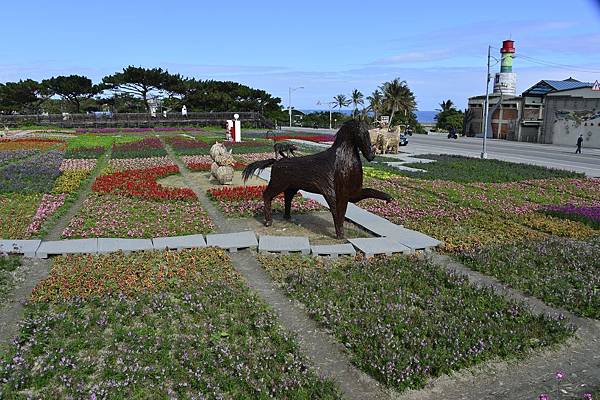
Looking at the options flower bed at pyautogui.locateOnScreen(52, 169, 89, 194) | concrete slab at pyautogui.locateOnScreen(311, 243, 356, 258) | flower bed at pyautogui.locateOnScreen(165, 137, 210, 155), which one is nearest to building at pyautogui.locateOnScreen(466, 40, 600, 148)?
flower bed at pyautogui.locateOnScreen(165, 137, 210, 155)

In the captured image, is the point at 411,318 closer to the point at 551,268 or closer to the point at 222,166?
the point at 551,268

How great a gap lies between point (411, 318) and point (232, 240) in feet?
14.1

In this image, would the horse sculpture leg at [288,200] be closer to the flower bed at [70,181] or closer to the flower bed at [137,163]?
the flower bed at [70,181]

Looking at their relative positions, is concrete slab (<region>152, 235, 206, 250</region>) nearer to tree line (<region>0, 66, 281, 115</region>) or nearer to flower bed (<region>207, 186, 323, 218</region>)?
flower bed (<region>207, 186, 323, 218</region>)

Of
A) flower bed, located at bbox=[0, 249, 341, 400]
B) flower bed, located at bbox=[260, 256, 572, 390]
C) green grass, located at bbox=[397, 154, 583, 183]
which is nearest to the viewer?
flower bed, located at bbox=[0, 249, 341, 400]

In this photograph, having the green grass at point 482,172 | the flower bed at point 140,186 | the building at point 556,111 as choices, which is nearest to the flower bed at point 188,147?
the flower bed at point 140,186

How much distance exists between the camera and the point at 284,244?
9094 mm

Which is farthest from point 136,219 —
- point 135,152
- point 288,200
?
point 135,152

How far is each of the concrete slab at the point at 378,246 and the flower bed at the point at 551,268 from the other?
45.2 inches

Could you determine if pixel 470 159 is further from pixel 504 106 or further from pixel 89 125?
pixel 89 125

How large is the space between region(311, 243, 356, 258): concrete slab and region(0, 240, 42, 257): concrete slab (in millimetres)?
5148

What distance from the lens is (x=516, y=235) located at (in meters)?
10.3

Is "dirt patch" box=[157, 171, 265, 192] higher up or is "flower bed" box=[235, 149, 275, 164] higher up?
"flower bed" box=[235, 149, 275, 164]

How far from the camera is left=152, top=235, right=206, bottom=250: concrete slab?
29.4 feet
